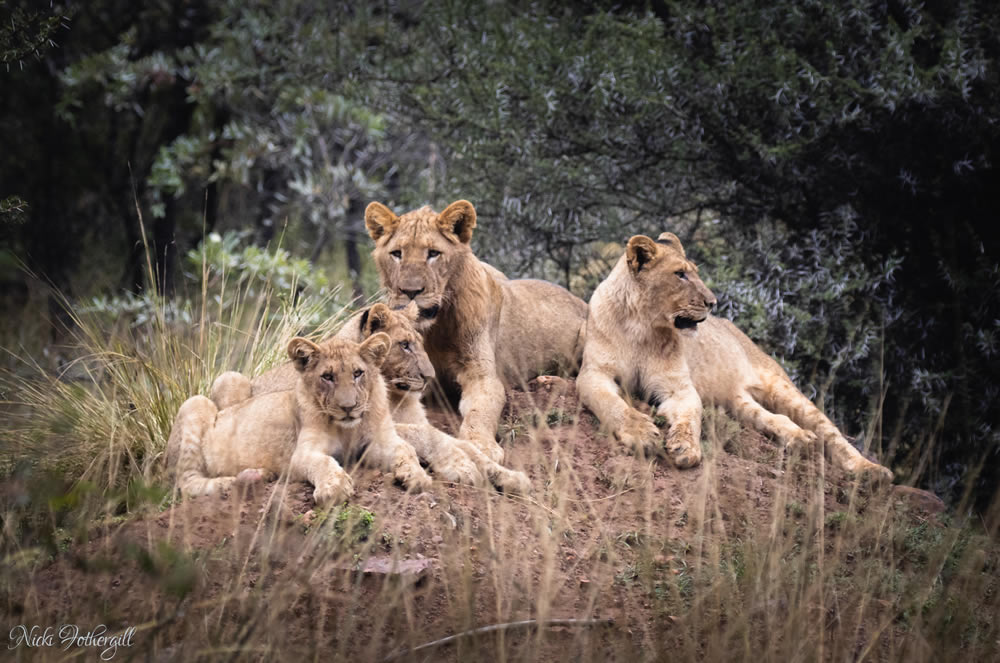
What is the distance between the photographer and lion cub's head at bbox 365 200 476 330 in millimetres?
5484

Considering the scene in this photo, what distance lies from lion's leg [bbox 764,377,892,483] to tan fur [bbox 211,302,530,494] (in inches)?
82.4

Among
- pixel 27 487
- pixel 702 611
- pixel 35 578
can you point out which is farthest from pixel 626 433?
pixel 27 487

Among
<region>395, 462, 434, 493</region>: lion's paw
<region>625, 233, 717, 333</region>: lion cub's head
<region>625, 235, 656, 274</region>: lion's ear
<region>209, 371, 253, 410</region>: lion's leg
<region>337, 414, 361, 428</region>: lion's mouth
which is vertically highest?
<region>625, 235, 656, 274</region>: lion's ear

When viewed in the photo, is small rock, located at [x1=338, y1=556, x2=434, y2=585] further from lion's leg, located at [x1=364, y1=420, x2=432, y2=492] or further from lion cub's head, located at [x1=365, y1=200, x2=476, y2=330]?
lion cub's head, located at [x1=365, y1=200, x2=476, y2=330]

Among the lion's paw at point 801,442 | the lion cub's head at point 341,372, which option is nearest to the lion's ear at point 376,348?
the lion cub's head at point 341,372

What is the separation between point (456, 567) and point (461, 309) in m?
2.26

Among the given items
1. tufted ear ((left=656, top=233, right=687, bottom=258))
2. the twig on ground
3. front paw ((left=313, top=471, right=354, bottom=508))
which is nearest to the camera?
the twig on ground

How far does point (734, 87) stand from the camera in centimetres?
790

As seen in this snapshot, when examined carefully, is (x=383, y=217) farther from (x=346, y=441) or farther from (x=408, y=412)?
(x=346, y=441)

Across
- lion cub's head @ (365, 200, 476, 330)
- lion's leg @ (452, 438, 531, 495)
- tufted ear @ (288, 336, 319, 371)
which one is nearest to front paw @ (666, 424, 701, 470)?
lion's leg @ (452, 438, 531, 495)

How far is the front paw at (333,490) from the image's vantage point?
4.22m

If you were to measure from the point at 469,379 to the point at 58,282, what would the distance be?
755 cm

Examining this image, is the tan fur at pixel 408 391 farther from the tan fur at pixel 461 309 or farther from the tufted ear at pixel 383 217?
the tufted ear at pixel 383 217

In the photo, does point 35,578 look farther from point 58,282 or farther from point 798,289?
point 58,282
